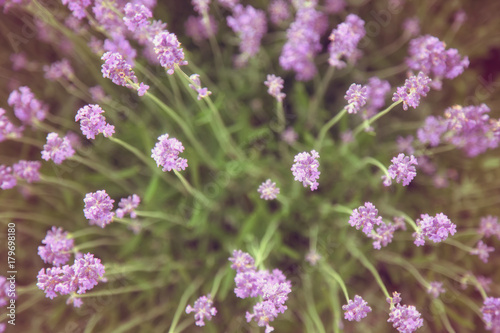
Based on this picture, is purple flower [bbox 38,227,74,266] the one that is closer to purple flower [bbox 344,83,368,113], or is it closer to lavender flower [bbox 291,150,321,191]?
lavender flower [bbox 291,150,321,191]

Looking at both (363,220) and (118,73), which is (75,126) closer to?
(118,73)

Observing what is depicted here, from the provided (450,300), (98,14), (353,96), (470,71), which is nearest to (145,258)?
(98,14)

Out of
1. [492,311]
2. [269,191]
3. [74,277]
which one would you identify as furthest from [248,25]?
[492,311]

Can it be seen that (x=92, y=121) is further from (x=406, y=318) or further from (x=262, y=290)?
(x=406, y=318)

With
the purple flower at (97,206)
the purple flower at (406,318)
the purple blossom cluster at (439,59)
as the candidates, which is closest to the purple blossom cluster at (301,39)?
the purple blossom cluster at (439,59)

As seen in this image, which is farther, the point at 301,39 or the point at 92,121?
the point at 301,39

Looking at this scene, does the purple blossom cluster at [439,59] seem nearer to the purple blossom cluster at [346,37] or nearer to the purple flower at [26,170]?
the purple blossom cluster at [346,37]

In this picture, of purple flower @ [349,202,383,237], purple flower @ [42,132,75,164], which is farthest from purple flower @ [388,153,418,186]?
purple flower @ [42,132,75,164]
